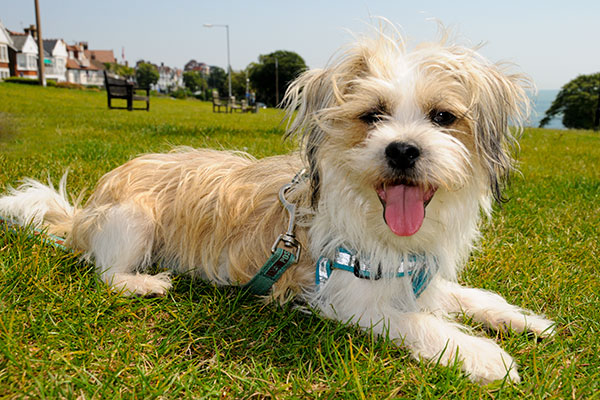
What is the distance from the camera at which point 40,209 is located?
3.69 metres

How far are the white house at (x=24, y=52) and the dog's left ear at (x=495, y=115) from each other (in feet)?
320

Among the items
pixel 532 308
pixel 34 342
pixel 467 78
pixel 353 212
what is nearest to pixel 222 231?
pixel 353 212

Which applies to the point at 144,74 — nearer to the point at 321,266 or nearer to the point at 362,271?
the point at 321,266

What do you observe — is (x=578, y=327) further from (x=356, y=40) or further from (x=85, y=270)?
(x=85, y=270)

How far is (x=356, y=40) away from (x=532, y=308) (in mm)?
2059

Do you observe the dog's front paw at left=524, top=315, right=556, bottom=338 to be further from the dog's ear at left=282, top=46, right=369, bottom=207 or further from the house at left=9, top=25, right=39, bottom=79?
the house at left=9, top=25, right=39, bottom=79

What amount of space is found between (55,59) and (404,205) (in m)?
125

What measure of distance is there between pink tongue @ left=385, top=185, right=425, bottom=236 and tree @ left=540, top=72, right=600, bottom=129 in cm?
7384

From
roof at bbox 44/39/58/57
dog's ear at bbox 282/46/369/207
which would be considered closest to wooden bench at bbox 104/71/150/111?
dog's ear at bbox 282/46/369/207

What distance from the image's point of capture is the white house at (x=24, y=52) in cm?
8462

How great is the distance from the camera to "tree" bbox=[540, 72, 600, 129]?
216 feet

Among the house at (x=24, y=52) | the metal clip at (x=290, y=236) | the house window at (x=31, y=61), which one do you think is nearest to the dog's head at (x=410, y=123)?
the metal clip at (x=290, y=236)

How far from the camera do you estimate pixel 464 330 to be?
2.70 meters

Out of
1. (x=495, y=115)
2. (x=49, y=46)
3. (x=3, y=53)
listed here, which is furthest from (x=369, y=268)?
(x=49, y=46)
